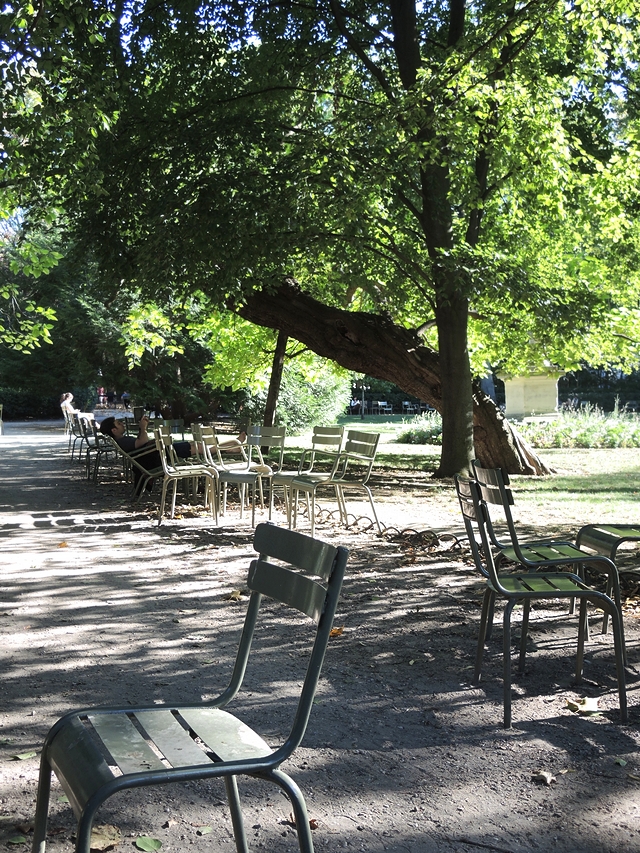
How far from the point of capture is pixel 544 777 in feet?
11.5

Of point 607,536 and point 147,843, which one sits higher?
point 607,536

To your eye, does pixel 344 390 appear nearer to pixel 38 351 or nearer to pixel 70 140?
pixel 38 351

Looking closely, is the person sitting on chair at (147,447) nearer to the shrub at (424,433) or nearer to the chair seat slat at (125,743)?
the chair seat slat at (125,743)

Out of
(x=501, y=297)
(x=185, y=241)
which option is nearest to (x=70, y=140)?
(x=185, y=241)

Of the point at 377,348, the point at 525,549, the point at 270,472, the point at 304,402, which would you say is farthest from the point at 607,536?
the point at 304,402

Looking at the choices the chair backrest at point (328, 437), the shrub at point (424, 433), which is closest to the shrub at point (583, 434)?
the shrub at point (424, 433)

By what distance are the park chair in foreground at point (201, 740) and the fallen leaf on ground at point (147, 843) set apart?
389mm

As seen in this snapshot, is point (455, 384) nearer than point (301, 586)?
No

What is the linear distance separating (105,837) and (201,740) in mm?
761

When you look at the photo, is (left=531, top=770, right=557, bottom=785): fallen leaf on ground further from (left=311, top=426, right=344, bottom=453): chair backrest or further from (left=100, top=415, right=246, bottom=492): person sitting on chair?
(left=100, top=415, right=246, bottom=492): person sitting on chair

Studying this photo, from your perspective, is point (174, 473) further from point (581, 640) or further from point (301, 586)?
point (301, 586)

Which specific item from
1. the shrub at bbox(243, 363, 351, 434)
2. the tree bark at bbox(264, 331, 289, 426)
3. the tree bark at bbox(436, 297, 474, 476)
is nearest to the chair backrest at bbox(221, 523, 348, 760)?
the tree bark at bbox(436, 297, 474, 476)

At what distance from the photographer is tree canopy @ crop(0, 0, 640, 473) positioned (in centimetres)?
1176

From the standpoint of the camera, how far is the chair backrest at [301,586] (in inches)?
90.7
